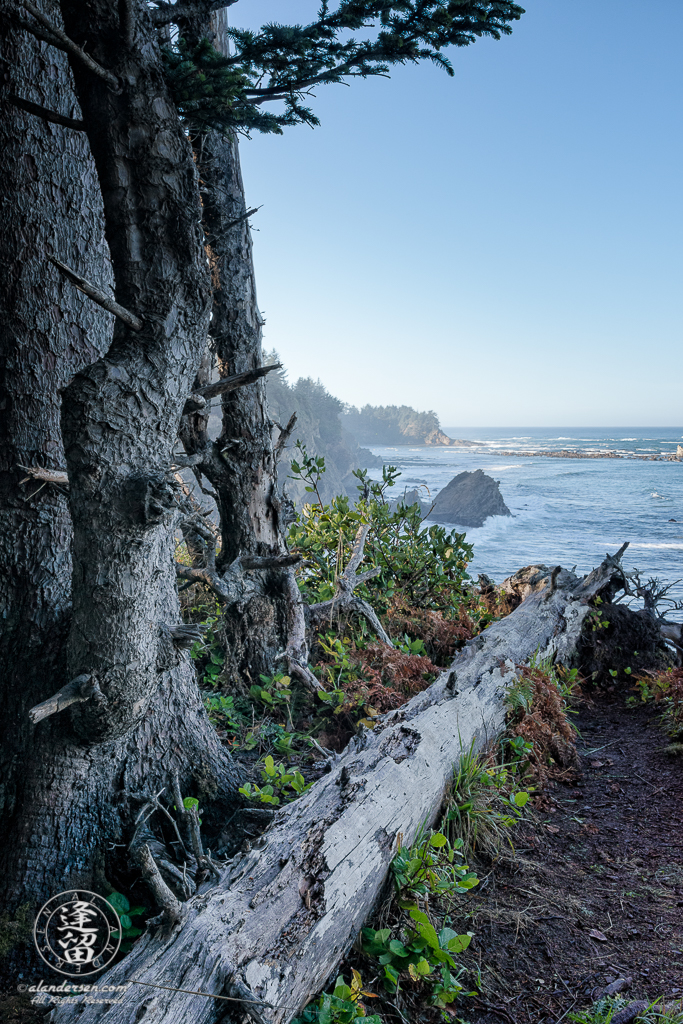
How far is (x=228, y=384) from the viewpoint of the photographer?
8.34 ft

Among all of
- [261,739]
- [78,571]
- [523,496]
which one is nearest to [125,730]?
[78,571]

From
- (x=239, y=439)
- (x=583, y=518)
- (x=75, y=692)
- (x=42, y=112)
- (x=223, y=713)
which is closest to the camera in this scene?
(x=42, y=112)

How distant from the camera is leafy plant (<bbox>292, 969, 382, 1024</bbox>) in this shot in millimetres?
1902

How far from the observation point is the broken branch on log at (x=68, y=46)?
179cm

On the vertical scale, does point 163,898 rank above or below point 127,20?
below

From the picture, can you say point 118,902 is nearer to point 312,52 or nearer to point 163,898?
point 163,898

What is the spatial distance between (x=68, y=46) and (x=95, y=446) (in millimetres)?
1492

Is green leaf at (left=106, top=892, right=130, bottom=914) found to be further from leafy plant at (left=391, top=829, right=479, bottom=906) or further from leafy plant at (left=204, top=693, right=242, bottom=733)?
leafy plant at (left=204, top=693, right=242, bottom=733)

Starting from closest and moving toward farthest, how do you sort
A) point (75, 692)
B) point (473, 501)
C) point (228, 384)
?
point (75, 692)
point (228, 384)
point (473, 501)

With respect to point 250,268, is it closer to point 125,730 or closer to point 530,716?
point 125,730

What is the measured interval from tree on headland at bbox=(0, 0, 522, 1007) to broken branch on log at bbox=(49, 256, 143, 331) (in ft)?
0.03

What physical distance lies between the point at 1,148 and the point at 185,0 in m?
1.23

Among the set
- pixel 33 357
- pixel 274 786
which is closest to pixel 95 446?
pixel 33 357

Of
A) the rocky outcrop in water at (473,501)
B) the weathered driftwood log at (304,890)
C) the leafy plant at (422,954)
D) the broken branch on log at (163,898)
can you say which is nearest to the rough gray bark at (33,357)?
the broken branch on log at (163,898)
